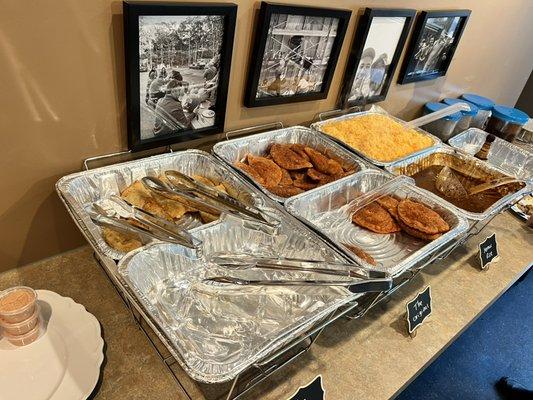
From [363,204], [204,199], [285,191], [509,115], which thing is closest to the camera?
[204,199]

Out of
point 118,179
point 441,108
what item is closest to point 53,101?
point 118,179

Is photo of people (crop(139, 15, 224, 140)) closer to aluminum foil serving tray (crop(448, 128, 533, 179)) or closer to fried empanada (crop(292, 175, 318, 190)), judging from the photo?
fried empanada (crop(292, 175, 318, 190))

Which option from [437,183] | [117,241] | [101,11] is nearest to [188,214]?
[117,241]

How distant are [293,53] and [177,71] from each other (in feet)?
1.27

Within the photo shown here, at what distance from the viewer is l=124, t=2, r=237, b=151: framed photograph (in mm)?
824

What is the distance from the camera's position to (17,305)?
27.3 inches

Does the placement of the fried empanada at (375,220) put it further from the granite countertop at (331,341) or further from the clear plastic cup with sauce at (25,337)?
the clear plastic cup with sauce at (25,337)

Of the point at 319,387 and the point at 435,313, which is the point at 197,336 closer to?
the point at 319,387

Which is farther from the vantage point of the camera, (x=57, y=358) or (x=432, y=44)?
(x=432, y=44)

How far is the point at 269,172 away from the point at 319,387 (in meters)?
0.58

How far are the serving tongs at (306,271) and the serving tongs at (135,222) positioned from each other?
89 millimetres

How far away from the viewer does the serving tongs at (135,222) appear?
30.4 inches

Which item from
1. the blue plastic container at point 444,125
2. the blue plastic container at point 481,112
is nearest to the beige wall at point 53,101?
the blue plastic container at point 444,125

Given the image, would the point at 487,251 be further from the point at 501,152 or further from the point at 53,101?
the point at 53,101
